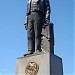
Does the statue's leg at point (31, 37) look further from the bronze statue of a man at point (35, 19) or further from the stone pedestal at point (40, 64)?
the stone pedestal at point (40, 64)

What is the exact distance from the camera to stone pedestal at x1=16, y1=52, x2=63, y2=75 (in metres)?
12.7

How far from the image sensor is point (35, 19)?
45.3 feet

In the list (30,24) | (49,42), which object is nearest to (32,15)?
(30,24)

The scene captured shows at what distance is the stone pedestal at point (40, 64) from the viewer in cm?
1273

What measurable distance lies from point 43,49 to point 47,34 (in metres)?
0.64

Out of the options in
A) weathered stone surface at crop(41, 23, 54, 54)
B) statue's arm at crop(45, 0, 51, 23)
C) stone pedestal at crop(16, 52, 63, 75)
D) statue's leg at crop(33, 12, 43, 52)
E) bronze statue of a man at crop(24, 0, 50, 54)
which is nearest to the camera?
stone pedestal at crop(16, 52, 63, 75)

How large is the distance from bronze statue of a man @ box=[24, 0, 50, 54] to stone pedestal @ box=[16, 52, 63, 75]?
18.9 inches

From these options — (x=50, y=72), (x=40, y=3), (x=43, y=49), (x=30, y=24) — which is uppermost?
(x=40, y=3)

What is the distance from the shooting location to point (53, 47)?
13531mm

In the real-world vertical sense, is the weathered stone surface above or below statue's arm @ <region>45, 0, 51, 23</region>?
below

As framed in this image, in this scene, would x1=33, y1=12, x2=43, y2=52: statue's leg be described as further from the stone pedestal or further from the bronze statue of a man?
the stone pedestal

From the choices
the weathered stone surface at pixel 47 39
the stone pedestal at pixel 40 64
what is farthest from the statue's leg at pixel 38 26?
the stone pedestal at pixel 40 64

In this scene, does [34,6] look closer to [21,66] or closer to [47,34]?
[47,34]

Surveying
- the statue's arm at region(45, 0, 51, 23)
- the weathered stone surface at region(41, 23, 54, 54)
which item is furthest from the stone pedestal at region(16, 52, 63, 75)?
the statue's arm at region(45, 0, 51, 23)
